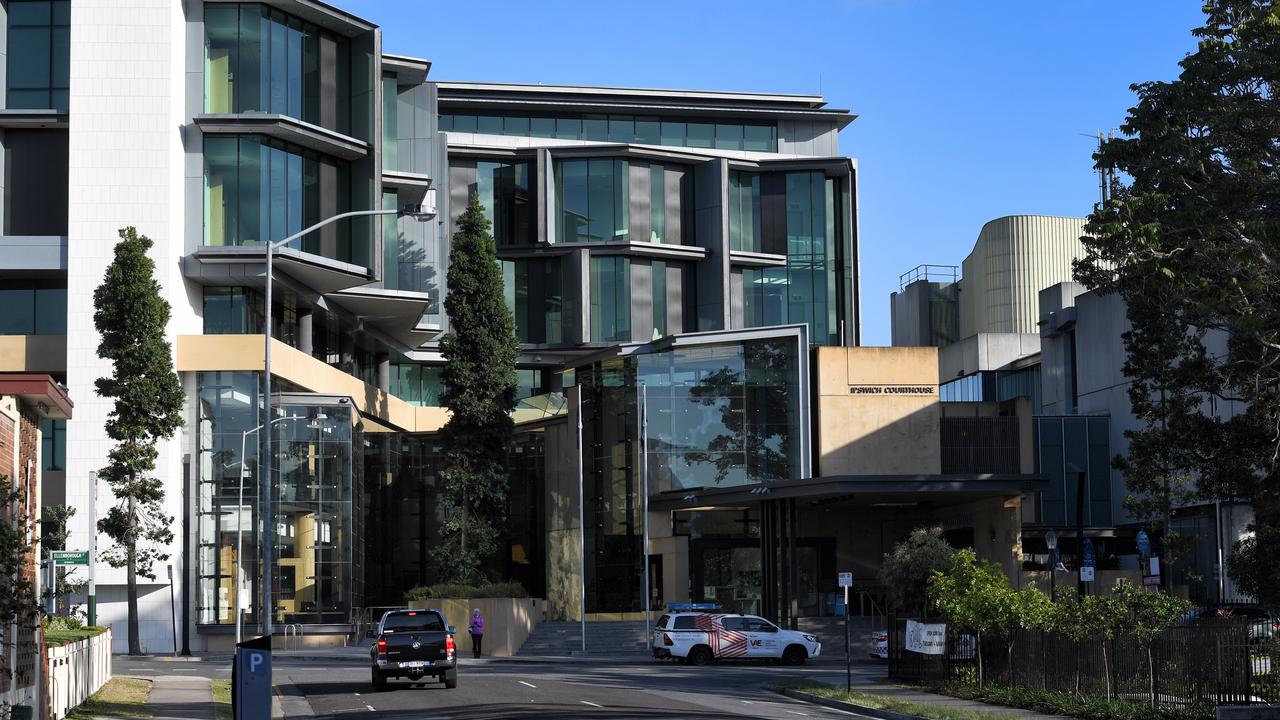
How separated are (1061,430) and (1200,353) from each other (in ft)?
130

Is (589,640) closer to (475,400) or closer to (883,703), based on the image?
(475,400)

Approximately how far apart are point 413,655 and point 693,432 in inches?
1183

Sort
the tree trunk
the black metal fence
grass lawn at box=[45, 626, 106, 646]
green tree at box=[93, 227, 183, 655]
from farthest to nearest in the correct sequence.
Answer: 1. the tree trunk
2. green tree at box=[93, 227, 183, 655]
3. grass lawn at box=[45, 626, 106, 646]
4. the black metal fence

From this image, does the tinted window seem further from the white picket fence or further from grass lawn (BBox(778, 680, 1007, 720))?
grass lawn (BBox(778, 680, 1007, 720))

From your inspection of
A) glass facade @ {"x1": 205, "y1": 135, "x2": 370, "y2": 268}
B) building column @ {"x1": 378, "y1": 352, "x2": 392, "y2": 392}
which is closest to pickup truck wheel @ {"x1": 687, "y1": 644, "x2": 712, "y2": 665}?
glass facade @ {"x1": 205, "y1": 135, "x2": 370, "y2": 268}

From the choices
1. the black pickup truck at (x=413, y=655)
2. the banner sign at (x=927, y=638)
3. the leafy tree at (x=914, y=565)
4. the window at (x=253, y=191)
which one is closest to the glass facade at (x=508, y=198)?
the window at (x=253, y=191)

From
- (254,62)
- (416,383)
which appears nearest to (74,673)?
(254,62)

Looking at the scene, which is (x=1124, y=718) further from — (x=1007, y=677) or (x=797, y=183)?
(x=797, y=183)

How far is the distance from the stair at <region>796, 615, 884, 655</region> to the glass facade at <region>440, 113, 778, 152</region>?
37072 millimetres

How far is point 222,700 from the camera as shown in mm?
32219

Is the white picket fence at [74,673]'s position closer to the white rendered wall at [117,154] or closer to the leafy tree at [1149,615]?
the leafy tree at [1149,615]

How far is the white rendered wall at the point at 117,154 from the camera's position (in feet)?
191

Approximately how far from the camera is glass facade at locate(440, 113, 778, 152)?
88562 millimetres

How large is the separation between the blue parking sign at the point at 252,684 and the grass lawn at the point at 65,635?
960 cm
